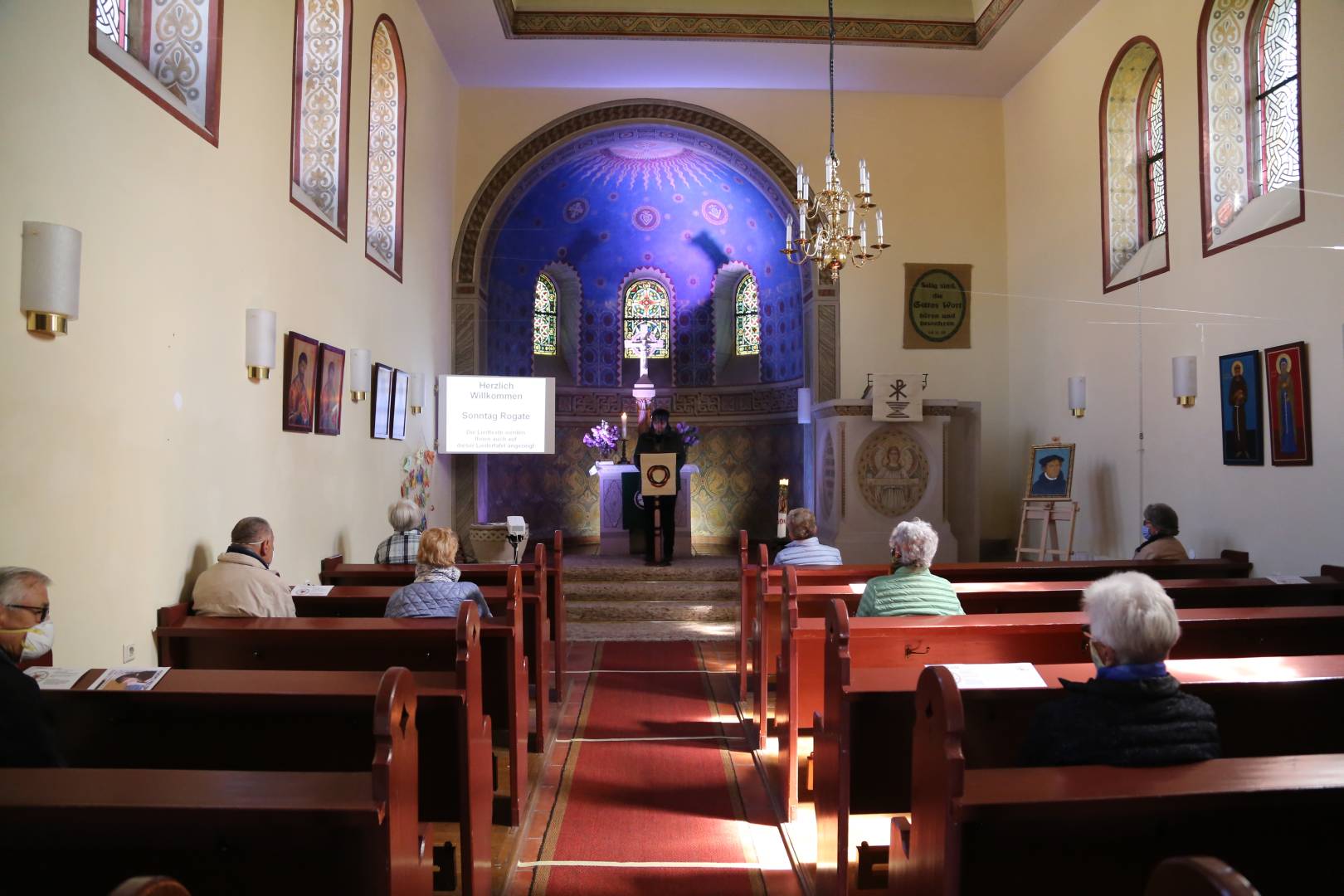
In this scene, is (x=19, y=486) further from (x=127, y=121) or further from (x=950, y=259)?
(x=950, y=259)

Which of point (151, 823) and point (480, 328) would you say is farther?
point (480, 328)

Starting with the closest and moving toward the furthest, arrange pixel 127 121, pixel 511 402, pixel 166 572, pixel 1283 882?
1. pixel 1283 882
2. pixel 127 121
3. pixel 166 572
4. pixel 511 402

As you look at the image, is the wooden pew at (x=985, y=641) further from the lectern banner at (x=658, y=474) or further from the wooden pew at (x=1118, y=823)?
the lectern banner at (x=658, y=474)

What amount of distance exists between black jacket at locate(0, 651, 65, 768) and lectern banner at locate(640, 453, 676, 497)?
7.51 meters

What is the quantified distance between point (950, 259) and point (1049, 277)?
137cm

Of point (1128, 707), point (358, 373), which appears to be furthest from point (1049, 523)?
point (1128, 707)

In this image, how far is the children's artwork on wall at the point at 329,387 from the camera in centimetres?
611

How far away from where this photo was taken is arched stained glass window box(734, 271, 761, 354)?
13906 millimetres

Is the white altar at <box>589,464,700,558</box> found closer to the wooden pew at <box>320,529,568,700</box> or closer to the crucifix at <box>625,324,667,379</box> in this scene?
the crucifix at <box>625,324,667,379</box>

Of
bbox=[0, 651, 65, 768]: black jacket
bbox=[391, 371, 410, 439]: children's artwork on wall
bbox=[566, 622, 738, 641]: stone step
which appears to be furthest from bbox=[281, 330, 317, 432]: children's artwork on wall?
bbox=[0, 651, 65, 768]: black jacket

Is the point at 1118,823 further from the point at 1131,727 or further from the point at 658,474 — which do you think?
the point at 658,474

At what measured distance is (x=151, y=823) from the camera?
173 cm

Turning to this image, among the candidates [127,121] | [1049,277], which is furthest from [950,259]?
[127,121]

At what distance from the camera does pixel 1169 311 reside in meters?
7.73
